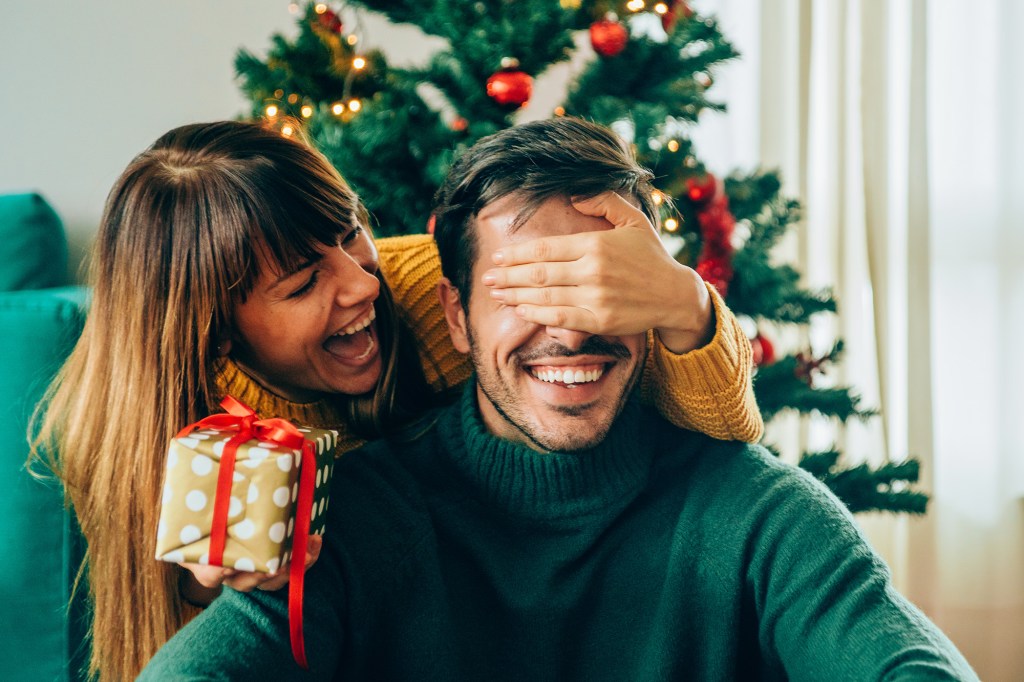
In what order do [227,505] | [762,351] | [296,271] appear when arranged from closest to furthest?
[227,505]
[296,271]
[762,351]

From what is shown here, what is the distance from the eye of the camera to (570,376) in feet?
3.52

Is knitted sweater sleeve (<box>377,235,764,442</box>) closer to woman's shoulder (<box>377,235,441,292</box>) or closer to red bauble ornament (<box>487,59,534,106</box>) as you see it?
woman's shoulder (<box>377,235,441,292</box>)

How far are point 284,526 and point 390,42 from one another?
185cm

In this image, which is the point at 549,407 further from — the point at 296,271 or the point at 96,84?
the point at 96,84

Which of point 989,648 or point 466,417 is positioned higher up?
point 466,417

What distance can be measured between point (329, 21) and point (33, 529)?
1.00 m

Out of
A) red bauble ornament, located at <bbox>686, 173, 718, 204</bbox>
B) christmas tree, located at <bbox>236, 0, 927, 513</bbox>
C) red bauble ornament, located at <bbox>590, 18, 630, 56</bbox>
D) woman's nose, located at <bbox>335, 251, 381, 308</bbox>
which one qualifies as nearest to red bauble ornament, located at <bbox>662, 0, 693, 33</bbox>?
christmas tree, located at <bbox>236, 0, 927, 513</bbox>

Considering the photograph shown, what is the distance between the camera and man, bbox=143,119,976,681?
972 mm

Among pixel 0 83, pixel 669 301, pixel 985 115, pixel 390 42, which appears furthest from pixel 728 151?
pixel 0 83

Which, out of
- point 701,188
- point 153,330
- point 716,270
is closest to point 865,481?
point 716,270

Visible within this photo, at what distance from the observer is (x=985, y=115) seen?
2215mm

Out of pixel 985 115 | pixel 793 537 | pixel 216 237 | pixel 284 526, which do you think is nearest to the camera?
pixel 284 526

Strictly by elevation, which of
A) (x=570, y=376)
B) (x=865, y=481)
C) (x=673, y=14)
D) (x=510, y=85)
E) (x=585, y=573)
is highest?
(x=673, y=14)

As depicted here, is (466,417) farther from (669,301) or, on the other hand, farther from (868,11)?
(868,11)
